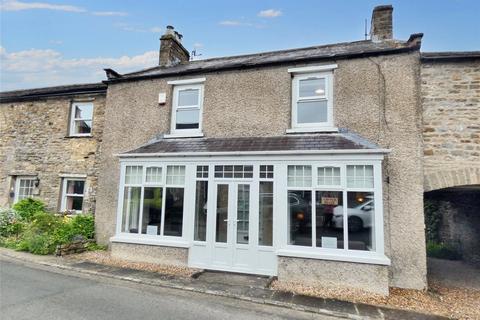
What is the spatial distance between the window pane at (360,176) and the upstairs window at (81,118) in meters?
10.7

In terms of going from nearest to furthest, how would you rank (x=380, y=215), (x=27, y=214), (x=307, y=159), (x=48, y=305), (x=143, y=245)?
(x=48, y=305)
(x=380, y=215)
(x=307, y=159)
(x=143, y=245)
(x=27, y=214)

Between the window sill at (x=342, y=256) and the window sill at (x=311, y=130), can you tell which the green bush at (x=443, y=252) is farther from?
the window sill at (x=311, y=130)

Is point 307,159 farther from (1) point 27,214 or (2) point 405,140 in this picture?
(1) point 27,214

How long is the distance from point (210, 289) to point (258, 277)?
62.0 inches

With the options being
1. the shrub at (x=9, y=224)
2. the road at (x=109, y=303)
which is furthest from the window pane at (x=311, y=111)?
the shrub at (x=9, y=224)

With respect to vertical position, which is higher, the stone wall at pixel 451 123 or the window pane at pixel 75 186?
the stone wall at pixel 451 123

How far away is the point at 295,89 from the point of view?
8836 mm

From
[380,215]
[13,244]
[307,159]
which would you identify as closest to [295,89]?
[307,159]

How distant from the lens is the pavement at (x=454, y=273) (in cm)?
776

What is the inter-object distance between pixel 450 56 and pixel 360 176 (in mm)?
4566

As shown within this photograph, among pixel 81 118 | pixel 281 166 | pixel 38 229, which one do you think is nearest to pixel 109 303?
pixel 281 166

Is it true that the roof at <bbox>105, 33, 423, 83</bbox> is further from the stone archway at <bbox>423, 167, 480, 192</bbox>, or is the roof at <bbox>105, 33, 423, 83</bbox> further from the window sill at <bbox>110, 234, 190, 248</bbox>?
the window sill at <bbox>110, 234, 190, 248</bbox>

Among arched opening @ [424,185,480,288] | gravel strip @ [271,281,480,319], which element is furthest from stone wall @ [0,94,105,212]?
arched opening @ [424,185,480,288]

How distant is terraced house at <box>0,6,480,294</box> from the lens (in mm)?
6934
